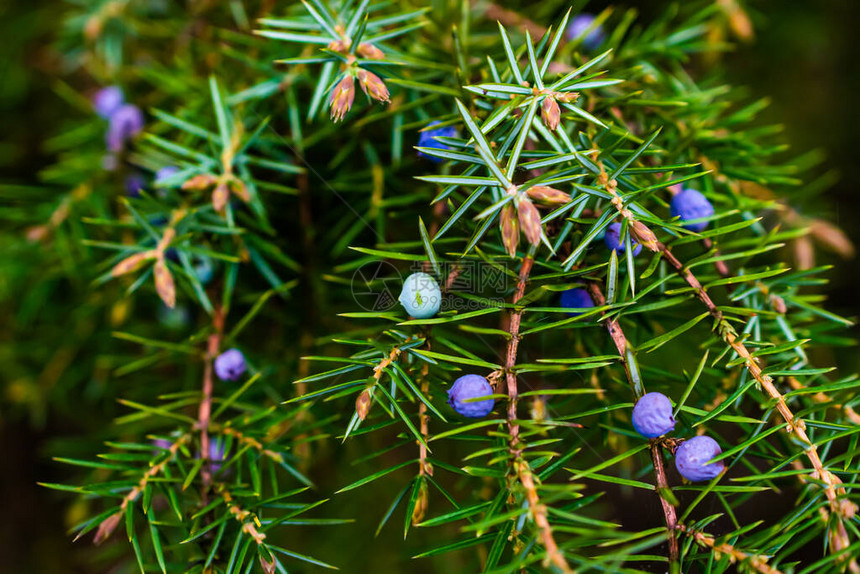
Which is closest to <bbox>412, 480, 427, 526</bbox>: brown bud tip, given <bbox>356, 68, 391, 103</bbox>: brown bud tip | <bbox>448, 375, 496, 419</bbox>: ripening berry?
<bbox>448, 375, 496, 419</bbox>: ripening berry

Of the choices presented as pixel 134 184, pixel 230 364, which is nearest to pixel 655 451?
pixel 230 364

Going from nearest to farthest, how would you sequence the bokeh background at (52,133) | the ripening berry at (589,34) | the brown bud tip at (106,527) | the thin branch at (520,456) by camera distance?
the thin branch at (520,456)
the brown bud tip at (106,527)
the ripening berry at (589,34)
the bokeh background at (52,133)

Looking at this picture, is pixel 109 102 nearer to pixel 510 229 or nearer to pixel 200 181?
pixel 200 181

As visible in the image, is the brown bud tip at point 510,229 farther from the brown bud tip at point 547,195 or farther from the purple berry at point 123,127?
the purple berry at point 123,127

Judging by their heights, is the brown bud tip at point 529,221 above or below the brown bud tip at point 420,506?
above

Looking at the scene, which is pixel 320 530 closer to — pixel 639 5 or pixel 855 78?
pixel 639 5

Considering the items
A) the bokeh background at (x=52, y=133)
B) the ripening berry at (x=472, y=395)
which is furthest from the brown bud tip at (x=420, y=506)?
the bokeh background at (x=52, y=133)

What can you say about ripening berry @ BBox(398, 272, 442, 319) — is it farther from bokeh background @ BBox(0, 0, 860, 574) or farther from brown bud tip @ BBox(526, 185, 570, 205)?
bokeh background @ BBox(0, 0, 860, 574)
